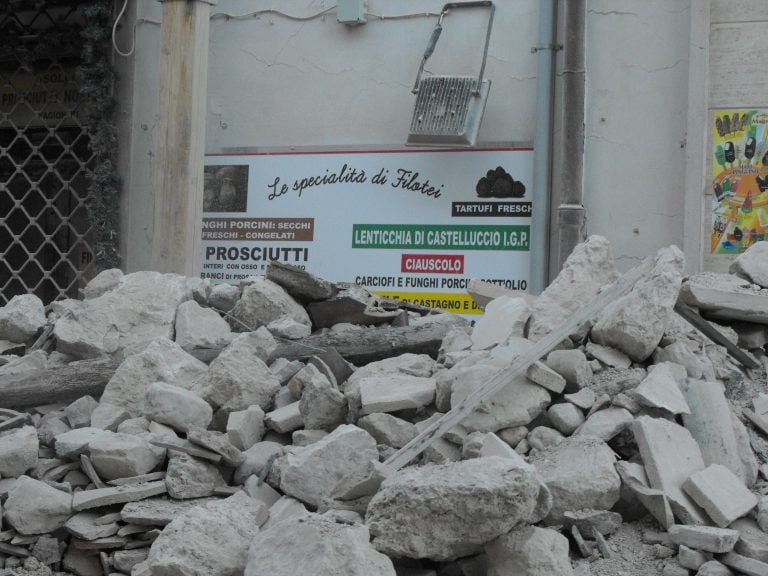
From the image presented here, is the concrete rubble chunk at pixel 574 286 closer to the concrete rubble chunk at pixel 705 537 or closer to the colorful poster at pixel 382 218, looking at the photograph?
the concrete rubble chunk at pixel 705 537

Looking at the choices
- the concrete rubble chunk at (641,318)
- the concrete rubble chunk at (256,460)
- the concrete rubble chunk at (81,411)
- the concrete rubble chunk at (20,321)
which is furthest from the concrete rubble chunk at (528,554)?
the concrete rubble chunk at (20,321)

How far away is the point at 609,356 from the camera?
Answer: 4.02 meters

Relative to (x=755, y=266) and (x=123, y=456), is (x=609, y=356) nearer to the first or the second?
(x=755, y=266)

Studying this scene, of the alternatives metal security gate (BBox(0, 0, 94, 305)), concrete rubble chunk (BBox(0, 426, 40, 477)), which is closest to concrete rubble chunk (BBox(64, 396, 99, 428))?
concrete rubble chunk (BBox(0, 426, 40, 477))

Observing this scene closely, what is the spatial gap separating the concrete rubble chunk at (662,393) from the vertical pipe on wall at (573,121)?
11.1ft

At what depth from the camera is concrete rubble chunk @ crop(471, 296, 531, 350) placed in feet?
14.4

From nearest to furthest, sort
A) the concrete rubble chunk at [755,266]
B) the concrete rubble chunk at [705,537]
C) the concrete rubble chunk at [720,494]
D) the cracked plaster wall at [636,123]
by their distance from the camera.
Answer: the concrete rubble chunk at [705,537]
the concrete rubble chunk at [720,494]
the concrete rubble chunk at [755,266]
the cracked plaster wall at [636,123]

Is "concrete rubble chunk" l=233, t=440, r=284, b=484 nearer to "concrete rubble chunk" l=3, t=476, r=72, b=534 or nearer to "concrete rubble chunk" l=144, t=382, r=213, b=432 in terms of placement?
"concrete rubble chunk" l=144, t=382, r=213, b=432

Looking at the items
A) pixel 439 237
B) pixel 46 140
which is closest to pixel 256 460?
pixel 439 237

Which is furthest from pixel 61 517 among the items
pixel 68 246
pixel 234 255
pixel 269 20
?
pixel 68 246

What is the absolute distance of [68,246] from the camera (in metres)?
9.20

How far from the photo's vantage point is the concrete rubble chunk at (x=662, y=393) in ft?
11.9

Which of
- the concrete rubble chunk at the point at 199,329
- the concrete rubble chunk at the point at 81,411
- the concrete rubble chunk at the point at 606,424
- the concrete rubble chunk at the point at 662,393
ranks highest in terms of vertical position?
the concrete rubble chunk at the point at 199,329

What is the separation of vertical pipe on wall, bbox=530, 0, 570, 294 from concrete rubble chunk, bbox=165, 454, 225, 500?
A: 4000mm
